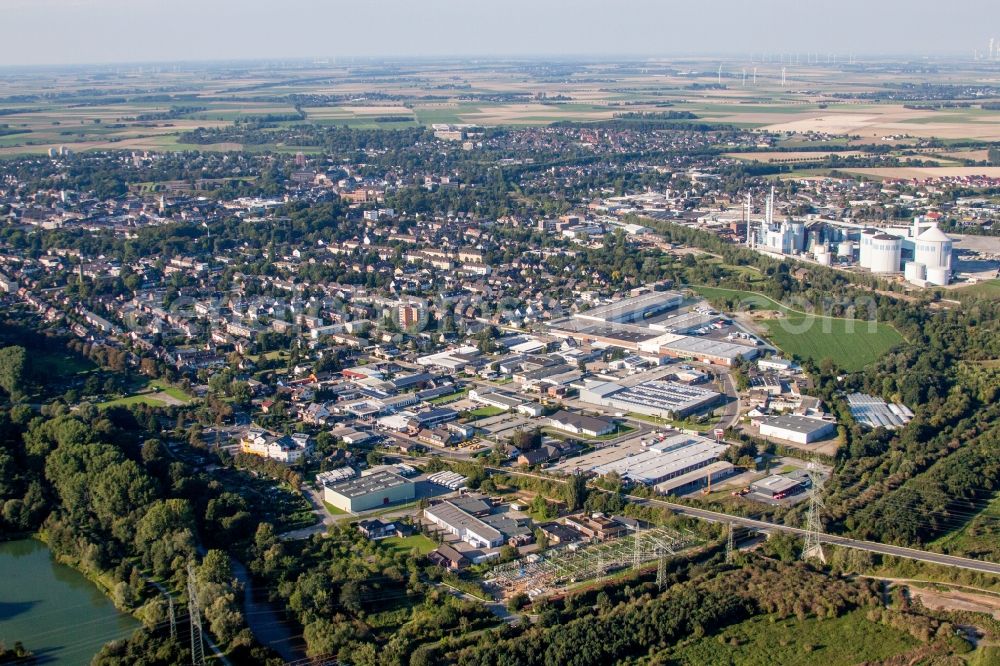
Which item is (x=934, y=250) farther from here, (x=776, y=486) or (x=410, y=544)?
(x=410, y=544)

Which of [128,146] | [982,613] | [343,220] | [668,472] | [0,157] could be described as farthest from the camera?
[128,146]

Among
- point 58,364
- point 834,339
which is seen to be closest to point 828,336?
point 834,339

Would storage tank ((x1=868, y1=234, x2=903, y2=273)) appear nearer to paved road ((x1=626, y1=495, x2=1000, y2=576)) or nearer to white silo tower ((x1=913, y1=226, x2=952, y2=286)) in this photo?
white silo tower ((x1=913, y1=226, x2=952, y2=286))

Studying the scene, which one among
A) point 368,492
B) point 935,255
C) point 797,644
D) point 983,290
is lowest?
point 797,644

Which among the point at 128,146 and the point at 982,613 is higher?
the point at 128,146

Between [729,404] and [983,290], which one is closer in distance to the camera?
[729,404]

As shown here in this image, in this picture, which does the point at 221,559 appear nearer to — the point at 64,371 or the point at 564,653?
the point at 564,653

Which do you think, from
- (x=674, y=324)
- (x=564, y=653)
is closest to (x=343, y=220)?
(x=674, y=324)

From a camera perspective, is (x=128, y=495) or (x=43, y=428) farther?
Result: (x=43, y=428)
